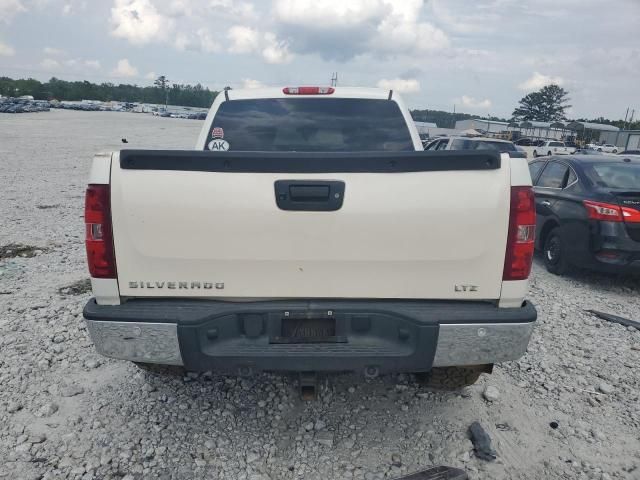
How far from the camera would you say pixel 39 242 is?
734cm

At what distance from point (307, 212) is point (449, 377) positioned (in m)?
1.54

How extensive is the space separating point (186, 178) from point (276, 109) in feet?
5.72

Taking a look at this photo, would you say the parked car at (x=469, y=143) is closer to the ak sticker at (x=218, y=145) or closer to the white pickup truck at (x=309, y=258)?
the ak sticker at (x=218, y=145)

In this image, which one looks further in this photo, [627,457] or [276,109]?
[276,109]

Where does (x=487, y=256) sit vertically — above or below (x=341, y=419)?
above

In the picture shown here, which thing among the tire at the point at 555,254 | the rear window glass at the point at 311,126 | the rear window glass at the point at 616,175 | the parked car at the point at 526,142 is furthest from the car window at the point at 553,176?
the parked car at the point at 526,142

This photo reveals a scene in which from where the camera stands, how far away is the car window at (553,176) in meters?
6.73

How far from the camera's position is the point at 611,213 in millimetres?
5645

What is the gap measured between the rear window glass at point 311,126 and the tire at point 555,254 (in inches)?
141

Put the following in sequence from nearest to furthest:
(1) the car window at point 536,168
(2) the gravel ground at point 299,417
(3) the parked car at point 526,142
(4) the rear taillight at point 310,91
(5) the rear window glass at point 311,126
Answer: (2) the gravel ground at point 299,417 → (5) the rear window glass at point 311,126 → (4) the rear taillight at point 310,91 → (1) the car window at point 536,168 → (3) the parked car at point 526,142

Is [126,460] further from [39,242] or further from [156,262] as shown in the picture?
[39,242]

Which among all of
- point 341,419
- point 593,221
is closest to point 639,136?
point 593,221

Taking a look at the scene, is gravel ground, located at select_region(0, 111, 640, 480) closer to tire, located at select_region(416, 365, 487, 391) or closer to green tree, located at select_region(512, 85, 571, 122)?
tire, located at select_region(416, 365, 487, 391)

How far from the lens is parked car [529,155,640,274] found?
18.4 ft
